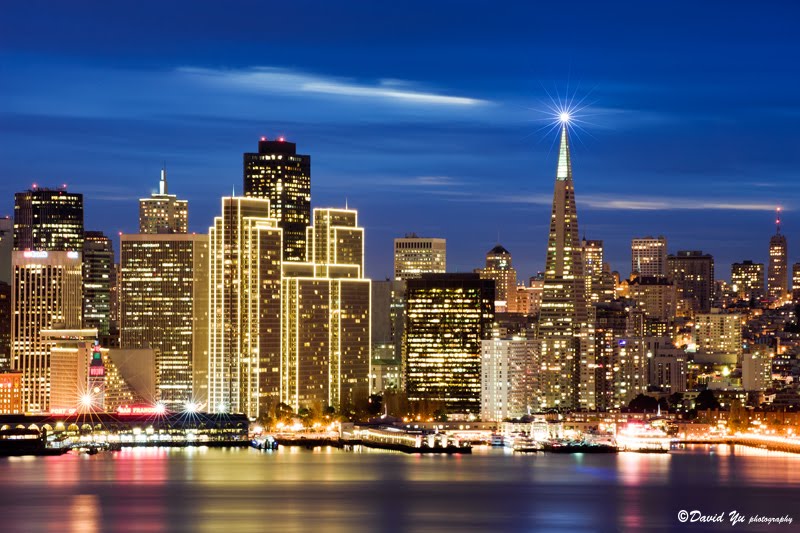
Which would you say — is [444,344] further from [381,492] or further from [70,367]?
[381,492]

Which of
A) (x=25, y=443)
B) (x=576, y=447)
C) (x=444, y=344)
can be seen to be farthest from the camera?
(x=444, y=344)

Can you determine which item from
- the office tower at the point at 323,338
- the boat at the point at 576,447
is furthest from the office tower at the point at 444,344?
the boat at the point at 576,447

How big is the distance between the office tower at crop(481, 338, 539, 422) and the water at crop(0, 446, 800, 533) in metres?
32.7

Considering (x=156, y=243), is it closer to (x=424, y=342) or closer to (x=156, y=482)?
(x=424, y=342)

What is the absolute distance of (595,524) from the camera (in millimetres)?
104000

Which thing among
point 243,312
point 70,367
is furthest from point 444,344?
point 70,367

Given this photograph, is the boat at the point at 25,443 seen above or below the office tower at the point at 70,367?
below

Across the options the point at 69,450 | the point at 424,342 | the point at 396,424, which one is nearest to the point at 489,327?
the point at 424,342

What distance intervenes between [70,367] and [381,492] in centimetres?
7755

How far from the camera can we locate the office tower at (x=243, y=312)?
18250 cm

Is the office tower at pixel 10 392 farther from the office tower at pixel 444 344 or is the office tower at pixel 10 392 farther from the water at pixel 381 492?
the water at pixel 381 492

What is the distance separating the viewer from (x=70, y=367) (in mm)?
192875

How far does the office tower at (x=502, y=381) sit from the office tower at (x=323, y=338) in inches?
406

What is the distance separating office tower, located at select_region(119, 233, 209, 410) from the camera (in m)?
188
